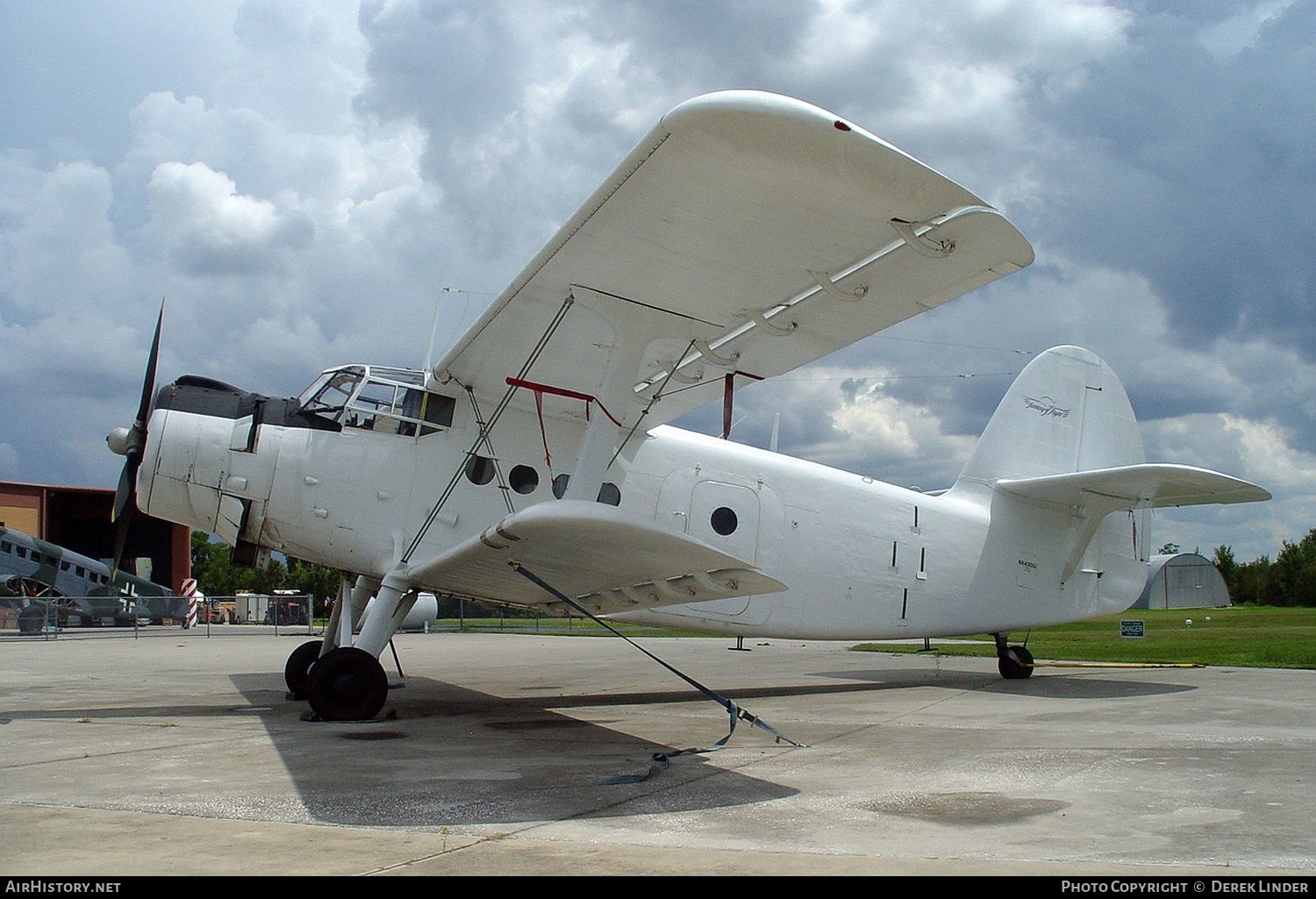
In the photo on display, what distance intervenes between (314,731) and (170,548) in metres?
53.6

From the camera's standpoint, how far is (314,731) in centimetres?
786

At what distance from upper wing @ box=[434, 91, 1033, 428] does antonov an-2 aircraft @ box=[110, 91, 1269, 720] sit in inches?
0.8

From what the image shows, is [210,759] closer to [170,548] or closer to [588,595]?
[588,595]

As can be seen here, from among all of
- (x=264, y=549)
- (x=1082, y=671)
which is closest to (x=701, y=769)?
(x=264, y=549)

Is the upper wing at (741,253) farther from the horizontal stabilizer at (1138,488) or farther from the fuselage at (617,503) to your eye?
the horizontal stabilizer at (1138,488)

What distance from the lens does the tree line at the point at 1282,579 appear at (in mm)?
70375

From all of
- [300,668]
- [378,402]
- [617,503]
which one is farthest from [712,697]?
[300,668]

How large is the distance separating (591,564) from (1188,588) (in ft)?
246

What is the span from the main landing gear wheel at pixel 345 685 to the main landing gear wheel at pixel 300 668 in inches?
89.8

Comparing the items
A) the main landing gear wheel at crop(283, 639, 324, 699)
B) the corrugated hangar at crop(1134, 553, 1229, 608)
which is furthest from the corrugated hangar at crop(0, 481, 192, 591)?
the corrugated hangar at crop(1134, 553, 1229, 608)

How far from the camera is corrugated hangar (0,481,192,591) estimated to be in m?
47.1

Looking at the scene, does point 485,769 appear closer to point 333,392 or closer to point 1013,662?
point 333,392

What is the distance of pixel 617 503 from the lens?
998 centimetres
